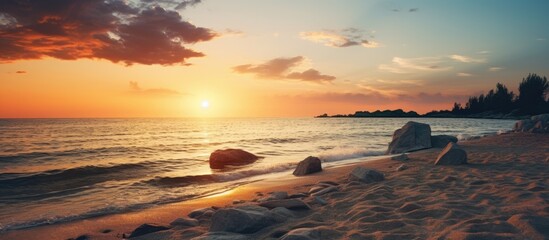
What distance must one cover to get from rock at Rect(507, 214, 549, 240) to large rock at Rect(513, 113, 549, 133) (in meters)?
25.0

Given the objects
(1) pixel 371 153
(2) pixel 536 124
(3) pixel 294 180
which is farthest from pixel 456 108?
(3) pixel 294 180

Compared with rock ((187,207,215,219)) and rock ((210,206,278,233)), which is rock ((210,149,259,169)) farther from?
rock ((210,206,278,233))

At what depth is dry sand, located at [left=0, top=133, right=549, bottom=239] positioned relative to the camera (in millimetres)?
4441

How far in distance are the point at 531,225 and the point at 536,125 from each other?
1041 inches

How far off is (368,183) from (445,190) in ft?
6.66

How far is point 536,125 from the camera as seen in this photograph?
81.1 feet

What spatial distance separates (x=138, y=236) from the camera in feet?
18.6

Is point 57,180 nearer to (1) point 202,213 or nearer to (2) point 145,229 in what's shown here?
(1) point 202,213

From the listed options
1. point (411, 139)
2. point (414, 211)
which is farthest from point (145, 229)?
point (411, 139)

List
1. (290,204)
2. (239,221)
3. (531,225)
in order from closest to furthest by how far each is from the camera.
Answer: (531,225) → (239,221) → (290,204)

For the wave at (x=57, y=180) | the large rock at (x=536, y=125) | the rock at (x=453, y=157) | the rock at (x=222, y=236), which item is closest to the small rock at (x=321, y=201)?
the rock at (x=222, y=236)

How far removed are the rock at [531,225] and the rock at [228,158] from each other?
1321 centimetres

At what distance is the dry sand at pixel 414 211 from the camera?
14.6 ft

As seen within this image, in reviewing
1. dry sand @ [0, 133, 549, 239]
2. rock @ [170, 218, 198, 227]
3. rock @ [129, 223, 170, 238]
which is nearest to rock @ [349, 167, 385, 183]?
dry sand @ [0, 133, 549, 239]
